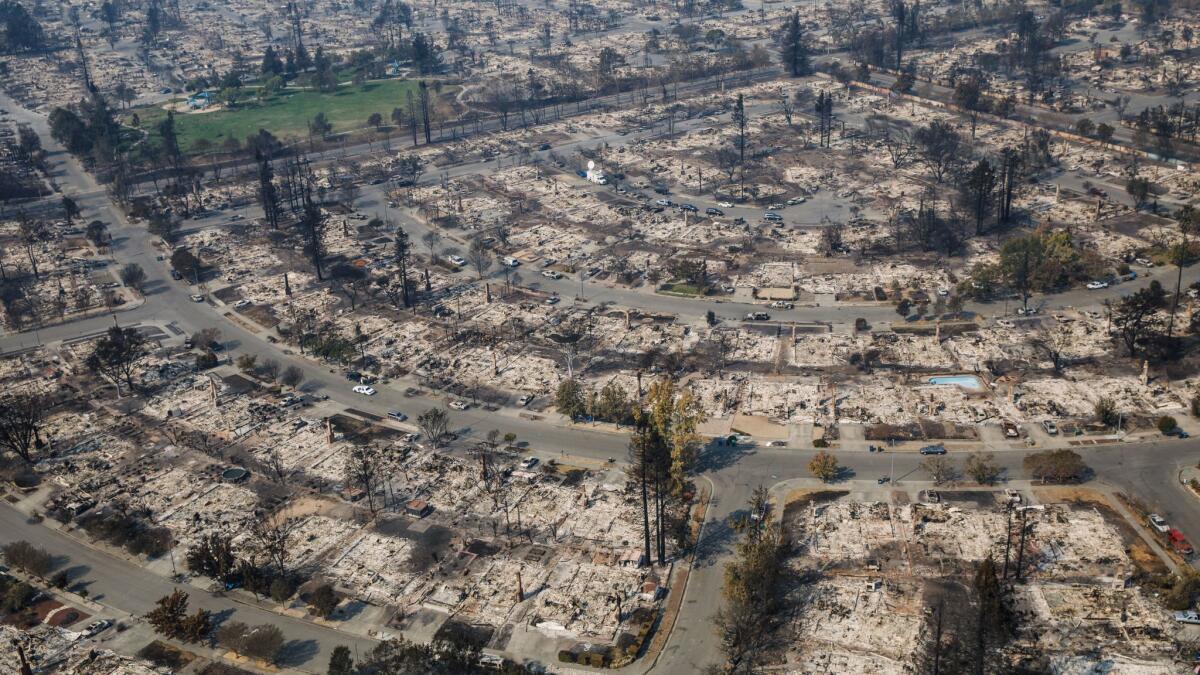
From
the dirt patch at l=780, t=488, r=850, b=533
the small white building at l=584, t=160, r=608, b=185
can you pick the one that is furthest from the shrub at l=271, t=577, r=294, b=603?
the small white building at l=584, t=160, r=608, b=185

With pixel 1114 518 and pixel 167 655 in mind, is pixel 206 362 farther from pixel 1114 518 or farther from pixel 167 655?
pixel 1114 518

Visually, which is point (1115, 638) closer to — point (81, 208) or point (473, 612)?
point (473, 612)

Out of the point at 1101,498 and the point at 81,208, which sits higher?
the point at 81,208

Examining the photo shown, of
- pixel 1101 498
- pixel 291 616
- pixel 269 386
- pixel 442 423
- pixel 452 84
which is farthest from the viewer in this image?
pixel 452 84

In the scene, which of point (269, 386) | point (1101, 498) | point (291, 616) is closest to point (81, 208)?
point (269, 386)

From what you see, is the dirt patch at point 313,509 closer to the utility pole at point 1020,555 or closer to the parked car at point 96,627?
the parked car at point 96,627

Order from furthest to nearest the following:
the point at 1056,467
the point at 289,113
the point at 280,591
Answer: the point at 289,113 → the point at 1056,467 → the point at 280,591

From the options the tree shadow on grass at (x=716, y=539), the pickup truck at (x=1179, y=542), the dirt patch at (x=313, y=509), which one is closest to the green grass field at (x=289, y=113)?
the dirt patch at (x=313, y=509)

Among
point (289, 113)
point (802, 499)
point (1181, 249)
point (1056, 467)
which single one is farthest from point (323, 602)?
point (289, 113)
